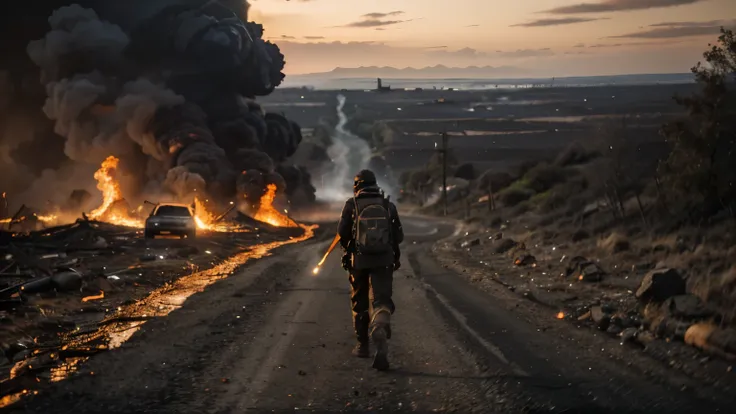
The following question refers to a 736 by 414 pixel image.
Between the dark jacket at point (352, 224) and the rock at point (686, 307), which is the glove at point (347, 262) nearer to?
the dark jacket at point (352, 224)

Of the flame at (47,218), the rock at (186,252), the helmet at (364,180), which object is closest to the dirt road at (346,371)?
the helmet at (364,180)

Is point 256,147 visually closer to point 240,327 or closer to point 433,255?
point 433,255

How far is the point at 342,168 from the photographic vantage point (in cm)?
15912

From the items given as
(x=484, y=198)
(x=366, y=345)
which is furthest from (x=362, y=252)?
(x=484, y=198)

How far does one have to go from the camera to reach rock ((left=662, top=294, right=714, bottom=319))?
1157 cm

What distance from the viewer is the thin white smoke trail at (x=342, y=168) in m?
129

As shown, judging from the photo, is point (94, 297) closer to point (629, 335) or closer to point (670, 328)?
point (629, 335)

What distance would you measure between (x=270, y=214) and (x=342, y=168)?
96.3 m

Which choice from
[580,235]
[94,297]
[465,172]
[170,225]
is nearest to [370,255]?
[94,297]

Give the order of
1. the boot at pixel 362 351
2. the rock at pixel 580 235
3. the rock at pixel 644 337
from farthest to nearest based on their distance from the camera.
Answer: the rock at pixel 580 235 → the rock at pixel 644 337 → the boot at pixel 362 351

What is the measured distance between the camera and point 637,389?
7.95 metres

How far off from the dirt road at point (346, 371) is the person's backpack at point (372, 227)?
4.32 feet

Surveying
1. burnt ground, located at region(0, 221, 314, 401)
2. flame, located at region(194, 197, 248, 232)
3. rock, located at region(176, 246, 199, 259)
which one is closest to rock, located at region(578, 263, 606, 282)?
burnt ground, located at region(0, 221, 314, 401)

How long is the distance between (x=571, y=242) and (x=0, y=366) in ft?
72.8
